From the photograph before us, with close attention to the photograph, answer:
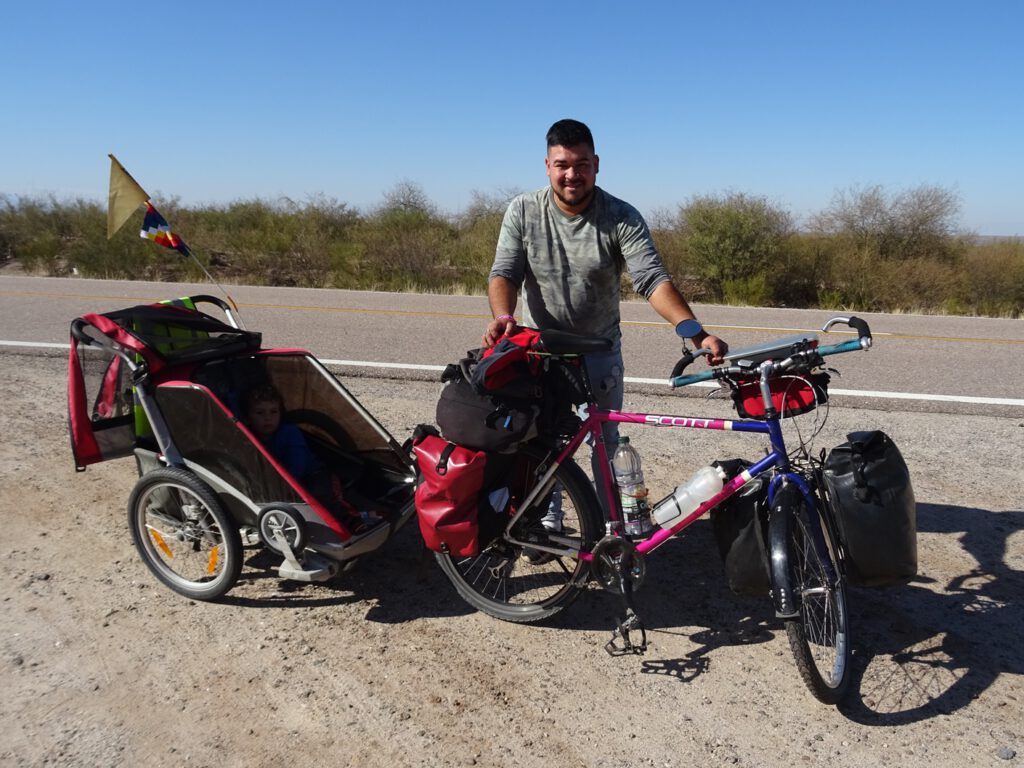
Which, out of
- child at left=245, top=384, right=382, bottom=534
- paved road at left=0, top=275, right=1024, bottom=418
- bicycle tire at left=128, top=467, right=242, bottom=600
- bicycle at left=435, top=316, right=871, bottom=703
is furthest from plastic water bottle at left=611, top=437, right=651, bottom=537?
paved road at left=0, top=275, right=1024, bottom=418

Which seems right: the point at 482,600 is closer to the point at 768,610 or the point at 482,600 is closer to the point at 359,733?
the point at 359,733

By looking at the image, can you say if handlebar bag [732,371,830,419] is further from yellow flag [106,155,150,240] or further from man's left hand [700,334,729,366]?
yellow flag [106,155,150,240]

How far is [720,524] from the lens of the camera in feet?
10.2

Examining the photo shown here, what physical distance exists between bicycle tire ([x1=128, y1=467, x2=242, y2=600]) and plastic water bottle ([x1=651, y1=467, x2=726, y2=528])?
6.24 feet

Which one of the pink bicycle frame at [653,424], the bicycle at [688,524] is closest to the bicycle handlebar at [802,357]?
the bicycle at [688,524]

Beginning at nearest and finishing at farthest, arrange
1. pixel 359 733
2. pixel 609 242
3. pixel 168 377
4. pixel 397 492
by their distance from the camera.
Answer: pixel 359 733 < pixel 609 242 < pixel 168 377 < pixel 397 492

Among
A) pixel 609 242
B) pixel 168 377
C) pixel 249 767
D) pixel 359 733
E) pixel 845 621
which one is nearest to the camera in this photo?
pixel 249 767

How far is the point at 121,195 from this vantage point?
4.83 meters

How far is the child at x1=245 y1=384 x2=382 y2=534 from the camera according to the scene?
4.16m

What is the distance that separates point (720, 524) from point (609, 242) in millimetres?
1316

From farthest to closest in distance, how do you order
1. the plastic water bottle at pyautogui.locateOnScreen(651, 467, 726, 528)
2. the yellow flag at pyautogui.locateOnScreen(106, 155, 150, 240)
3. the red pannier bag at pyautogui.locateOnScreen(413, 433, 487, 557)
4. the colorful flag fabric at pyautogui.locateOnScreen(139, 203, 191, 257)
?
the colorful flag fabric at pyautogui.locateOnScreen(139, 203, 191, 257)
the yellow flag at pyautogui.locateOnScreen(106, 155, 150, 240)
the red pannier bag at pyautogui.locateOnScreen(413, 433, 487, 557)
the plastic water bottle at pyautogui.locateOnScreen(651, 467, 726, 528)

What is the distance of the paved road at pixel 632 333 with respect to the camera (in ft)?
24.8

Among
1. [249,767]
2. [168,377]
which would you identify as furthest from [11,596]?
[249,767]

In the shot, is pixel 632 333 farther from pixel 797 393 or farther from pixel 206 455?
pixel 797 393
